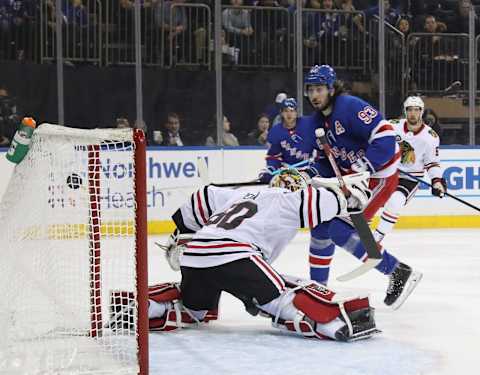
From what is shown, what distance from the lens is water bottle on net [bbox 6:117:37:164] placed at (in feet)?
10.4

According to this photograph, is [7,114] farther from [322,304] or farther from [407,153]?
[322,304]

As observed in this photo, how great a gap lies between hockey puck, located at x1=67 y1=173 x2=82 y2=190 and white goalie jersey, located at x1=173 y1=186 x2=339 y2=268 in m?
0.52

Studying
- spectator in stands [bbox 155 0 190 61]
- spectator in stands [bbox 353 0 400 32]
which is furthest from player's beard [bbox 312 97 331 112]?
spectator in stands [bbox 353 0 400 32]

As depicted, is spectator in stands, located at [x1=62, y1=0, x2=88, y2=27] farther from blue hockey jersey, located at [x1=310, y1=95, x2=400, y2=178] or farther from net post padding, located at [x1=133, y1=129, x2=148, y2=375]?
net post padding, located at [x1=133, y1=129, x2=148, y2=375]

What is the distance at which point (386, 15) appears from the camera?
9.35 meters

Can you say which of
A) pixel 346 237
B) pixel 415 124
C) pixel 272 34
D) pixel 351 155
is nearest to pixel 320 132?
pixel 351 155

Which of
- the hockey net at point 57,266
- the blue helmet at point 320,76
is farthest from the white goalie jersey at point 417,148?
the hockey net at point 57,266

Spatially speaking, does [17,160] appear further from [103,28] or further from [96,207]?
[103,28]

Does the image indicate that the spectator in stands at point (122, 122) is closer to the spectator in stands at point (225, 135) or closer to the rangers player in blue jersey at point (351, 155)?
the spectator in stands at point (225, 135)

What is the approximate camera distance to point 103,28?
338 inches

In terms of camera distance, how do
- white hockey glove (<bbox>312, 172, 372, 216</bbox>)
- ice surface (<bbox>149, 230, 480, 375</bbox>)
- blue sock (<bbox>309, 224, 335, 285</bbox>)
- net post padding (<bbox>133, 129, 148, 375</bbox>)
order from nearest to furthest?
net post padding (<bbox>133, 129, 148, 375</bbox>) → ice surface (<bbox>149, 230, 480, 375</bbox>) → white hockey glove (<bbox>312, 172, 372, 216</bbox>) → blue sock (<bbox>309, 224, 335, 285</bbox>)

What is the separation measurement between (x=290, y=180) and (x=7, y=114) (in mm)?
4647

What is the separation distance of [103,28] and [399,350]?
18.1 ft

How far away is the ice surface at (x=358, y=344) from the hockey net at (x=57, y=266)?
203 mm
